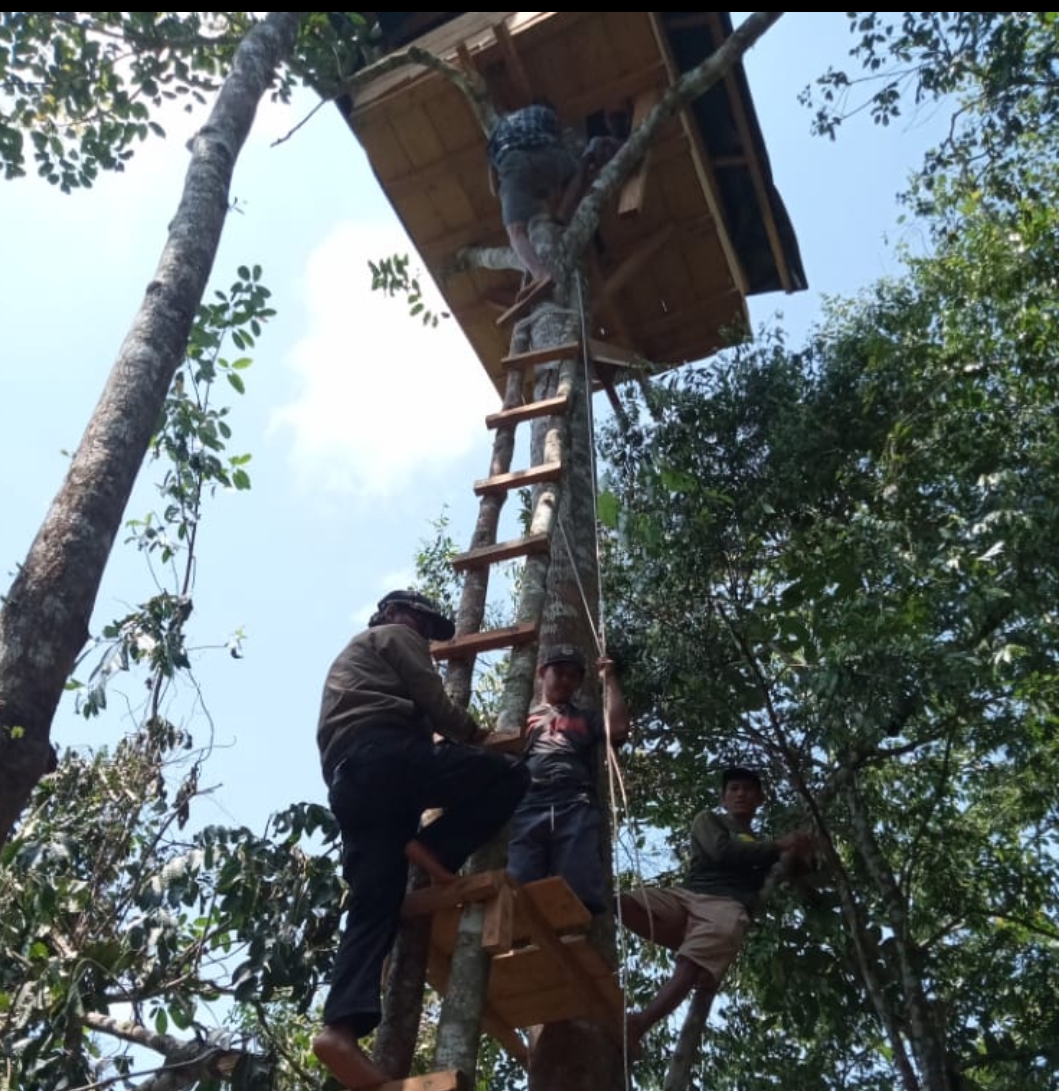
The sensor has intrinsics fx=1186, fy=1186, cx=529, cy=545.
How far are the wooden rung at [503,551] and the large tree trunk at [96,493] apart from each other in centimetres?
146

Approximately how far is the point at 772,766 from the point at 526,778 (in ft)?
9.48

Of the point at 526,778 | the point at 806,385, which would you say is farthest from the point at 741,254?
the point at 526,778

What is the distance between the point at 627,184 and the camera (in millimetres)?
8195

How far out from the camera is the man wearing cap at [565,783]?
174 inches

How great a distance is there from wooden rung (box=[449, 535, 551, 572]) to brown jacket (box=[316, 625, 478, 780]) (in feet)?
2.51

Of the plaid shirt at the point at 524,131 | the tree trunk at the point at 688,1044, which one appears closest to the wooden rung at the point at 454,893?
the tree trunk at the point at 688,1044

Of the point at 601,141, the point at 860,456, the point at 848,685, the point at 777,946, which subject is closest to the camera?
the point at 848,685

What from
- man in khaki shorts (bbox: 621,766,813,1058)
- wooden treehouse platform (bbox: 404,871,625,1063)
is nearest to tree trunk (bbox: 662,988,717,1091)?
man in khaki shorts (bbox: 621,766,813,1058)

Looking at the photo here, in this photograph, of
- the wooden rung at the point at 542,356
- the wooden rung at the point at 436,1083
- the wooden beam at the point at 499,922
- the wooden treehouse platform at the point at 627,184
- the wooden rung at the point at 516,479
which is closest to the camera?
the wooden rung at the point at 436,1083

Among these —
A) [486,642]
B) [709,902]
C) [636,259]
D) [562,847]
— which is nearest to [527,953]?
[562,847]

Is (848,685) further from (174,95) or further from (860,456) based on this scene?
(174,95)

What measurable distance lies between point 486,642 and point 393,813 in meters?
0.90

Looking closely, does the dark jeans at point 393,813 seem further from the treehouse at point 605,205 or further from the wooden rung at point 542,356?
the wooden rung at point 542,356

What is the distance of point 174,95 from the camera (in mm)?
8680
